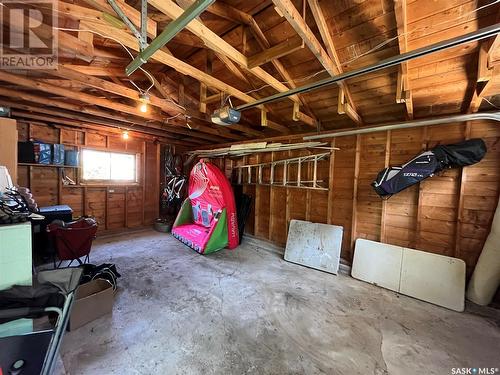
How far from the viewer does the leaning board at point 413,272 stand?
8.19 ft

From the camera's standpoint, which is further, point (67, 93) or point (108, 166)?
point (108, 166)

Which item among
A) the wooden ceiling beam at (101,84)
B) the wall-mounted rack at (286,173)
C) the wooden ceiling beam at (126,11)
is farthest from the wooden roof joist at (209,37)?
the wall-mounted rack at (286,173)

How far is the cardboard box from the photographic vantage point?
75.2 inches

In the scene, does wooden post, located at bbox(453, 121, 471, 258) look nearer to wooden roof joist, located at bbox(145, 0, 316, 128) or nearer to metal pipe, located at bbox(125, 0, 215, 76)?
wooden roof joist, located at bbox(145, 0, 316, 128)

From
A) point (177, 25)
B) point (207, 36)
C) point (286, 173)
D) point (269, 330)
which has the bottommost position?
point (269, 330)

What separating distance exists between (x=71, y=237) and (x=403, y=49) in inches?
162

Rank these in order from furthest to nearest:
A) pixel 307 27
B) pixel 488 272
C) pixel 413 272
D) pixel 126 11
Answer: pixel 413 272 → pixel 488 272 → pixel 307 27 → pixel 126 11

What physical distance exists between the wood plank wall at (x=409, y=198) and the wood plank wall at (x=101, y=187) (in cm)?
372

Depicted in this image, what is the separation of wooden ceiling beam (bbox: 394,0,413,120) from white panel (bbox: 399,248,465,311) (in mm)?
1904

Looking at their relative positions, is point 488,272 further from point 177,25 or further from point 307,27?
point 177,25

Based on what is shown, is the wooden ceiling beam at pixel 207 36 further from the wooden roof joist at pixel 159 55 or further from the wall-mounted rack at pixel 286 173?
the wall-mounted rack at pixel 286 173

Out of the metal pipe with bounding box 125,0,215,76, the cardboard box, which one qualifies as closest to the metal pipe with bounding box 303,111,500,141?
the metal pipe with bounding box 125,0,215,76

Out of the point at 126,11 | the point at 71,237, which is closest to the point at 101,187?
the point at 71,237

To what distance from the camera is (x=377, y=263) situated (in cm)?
302
